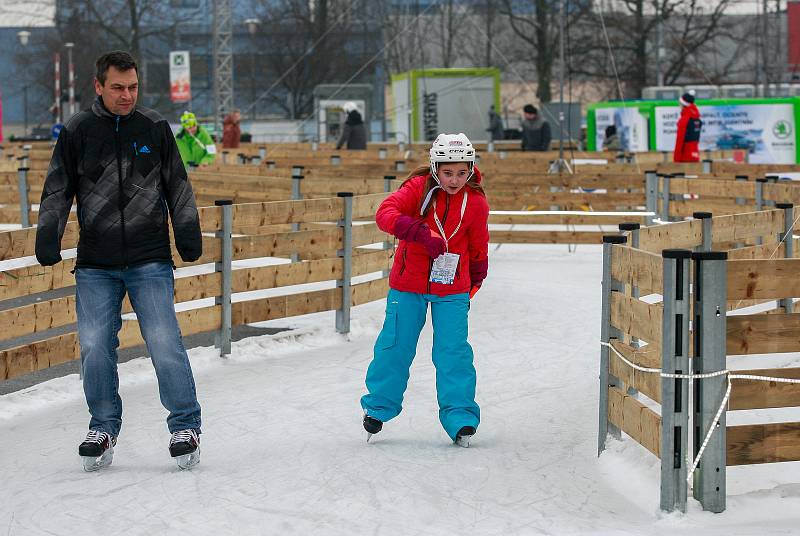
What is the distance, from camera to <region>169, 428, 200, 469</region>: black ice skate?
6.28 m

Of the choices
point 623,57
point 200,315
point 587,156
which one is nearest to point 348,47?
point 623,57

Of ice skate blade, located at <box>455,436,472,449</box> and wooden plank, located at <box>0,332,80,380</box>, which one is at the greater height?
wooden plank, located at <box>0,332,80,380</box>

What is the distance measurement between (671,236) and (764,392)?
214 centimetres

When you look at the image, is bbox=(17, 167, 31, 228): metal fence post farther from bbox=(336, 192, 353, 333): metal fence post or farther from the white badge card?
the white badge card

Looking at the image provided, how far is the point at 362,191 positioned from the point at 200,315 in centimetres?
547

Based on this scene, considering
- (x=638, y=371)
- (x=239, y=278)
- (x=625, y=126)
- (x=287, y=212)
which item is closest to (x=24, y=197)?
(x=287, y=212)

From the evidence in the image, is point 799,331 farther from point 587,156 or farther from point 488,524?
point 587,156

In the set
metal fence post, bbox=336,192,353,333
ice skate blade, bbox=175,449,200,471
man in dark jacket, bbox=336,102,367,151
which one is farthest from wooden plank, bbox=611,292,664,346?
man in dark jacket, bbox=336,102,367,151

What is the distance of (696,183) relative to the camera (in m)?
14.7

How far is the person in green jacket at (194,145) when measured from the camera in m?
19.3

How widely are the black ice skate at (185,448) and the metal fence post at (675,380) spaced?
2079 mm

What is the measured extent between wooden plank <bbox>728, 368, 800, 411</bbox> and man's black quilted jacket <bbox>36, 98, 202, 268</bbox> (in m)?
2.33

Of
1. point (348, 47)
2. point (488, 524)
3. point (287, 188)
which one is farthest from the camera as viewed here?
point (348, 47)

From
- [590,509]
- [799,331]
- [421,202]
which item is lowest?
[590,509]
